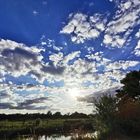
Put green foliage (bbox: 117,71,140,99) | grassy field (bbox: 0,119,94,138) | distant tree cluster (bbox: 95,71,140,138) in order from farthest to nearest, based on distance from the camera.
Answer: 1. green foliage (bbox: 117,71,140,99)
2. grassy field (bbox: 0,119,94,138)
3. distant tree cluster (bbox: 95,71,140,138)

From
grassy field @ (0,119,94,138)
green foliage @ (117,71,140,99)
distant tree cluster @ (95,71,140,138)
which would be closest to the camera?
distant tree cluster @ (95,71,140,138)

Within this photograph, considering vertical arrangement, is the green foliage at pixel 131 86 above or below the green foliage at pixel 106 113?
above

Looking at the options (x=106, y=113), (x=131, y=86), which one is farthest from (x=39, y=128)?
(x=106, y=113)

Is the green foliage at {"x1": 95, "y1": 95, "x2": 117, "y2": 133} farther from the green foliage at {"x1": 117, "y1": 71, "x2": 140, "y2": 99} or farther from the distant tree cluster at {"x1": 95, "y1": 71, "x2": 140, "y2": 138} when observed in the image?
the green foliage at {"x1": 117, "y1": 71, "x2": 140, "y2": 99}

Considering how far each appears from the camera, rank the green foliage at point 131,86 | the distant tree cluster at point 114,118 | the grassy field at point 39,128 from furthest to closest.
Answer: the green foliage at point 131,86
the grassy field at point 39,128
the distant tree cluster at point 114,118

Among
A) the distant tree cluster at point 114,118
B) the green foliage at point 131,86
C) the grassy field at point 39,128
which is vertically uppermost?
the green foliage at point 131,86

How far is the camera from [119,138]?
68.2 ft

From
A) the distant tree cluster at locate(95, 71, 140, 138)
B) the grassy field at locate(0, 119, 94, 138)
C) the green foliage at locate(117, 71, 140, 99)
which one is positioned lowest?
the distant tree cluster at locate(95, 71, 140, 138)

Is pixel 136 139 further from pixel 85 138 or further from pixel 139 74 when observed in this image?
pixel 139 74

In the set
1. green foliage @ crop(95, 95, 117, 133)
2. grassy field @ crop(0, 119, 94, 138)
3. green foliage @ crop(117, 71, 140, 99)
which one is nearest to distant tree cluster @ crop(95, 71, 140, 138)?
green foliage @ crop(95, 95, 117, 133)

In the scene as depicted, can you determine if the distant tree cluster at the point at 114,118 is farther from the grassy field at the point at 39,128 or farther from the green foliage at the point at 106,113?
the grassy field at the point at 39,128

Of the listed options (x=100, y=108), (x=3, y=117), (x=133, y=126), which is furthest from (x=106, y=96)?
(x=3, y=117)

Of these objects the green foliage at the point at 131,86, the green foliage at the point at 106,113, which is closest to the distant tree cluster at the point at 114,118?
the green foliage at the point at 106,113

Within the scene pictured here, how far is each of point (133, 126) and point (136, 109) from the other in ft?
12.4
